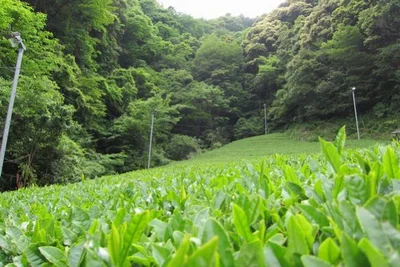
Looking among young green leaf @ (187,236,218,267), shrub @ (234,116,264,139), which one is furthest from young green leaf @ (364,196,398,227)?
shrub @ (234,116,264,139)

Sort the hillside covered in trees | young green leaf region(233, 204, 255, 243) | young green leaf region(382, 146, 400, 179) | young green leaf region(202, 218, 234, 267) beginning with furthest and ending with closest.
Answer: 1. the hillside covered in trees
2. young green leaf region(382, 146, 400, 179)
3. young green leaf region(233, 204, 255, 243)
4. young green leaf region(202, 218, 234, 267)

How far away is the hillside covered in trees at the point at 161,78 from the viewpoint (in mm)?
10445

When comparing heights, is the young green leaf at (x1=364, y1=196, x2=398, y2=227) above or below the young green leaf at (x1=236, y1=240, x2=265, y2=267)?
above

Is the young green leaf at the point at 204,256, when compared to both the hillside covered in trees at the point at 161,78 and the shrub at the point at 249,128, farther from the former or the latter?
the shrub at the point at 249,128

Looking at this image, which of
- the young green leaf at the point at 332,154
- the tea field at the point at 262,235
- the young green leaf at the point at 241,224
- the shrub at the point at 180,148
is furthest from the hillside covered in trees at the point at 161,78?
the young green leaf at the point at 241,224

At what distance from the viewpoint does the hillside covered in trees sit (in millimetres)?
10445

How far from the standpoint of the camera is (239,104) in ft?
100.0

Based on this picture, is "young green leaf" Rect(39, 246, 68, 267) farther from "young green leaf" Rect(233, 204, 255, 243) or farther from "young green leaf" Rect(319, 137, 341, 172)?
"young green leaf" Rect(319, 137, 341, 172)

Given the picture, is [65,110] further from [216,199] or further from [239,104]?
[239,104]

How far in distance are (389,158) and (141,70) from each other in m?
24.7

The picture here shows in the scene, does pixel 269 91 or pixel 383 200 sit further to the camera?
pixel 269 91

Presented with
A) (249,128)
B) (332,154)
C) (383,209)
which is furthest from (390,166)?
(249,128)

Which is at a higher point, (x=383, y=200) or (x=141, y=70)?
(x=141, y=70)

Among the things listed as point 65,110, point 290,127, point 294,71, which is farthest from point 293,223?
point 290,127
